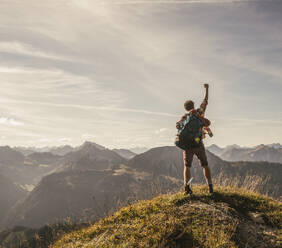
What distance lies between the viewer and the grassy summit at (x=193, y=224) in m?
5.03

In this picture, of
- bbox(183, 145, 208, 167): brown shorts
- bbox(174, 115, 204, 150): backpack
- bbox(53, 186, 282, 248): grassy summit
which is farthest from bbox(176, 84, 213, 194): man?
bbox(53, 186, 282, 248): grassy summit

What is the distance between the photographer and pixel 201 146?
751 centimetres

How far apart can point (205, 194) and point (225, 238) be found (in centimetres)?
266

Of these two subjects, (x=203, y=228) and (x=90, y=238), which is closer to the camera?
(x=203, y=228)

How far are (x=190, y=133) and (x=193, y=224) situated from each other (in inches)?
110

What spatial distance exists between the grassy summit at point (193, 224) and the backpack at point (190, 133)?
5.79 feet

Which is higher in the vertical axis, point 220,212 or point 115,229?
point 220,212

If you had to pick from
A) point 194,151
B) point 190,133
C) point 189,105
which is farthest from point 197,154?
point 189,105

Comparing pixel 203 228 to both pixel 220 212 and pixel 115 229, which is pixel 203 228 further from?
pixel 115 229

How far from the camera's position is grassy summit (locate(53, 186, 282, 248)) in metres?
5.03

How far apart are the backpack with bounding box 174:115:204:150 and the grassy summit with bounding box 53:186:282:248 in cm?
176

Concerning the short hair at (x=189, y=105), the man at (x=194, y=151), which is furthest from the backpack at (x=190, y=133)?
the short hair at (x=189, y=105)

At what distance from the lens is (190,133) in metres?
7.28

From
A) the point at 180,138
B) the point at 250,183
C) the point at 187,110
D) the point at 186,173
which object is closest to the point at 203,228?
the point at 186,173
